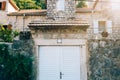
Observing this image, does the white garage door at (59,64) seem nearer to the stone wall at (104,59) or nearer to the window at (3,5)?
the stone wall at (104,59)

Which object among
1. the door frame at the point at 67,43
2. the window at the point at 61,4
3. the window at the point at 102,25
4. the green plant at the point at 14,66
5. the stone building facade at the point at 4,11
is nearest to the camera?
the green plant at the point at 14,66

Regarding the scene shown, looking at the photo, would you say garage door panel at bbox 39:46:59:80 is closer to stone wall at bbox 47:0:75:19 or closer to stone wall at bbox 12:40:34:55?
stone wall at bbox 12:40:34:55

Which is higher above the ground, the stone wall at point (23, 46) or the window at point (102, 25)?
the window at point (102, 25)

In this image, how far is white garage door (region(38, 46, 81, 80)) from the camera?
1145 centimetres

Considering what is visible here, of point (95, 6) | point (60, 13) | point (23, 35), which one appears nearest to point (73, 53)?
point (23, 35)

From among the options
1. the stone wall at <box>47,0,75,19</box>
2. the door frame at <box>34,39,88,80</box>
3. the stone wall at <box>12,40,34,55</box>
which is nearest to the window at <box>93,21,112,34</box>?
the stone wall at <box>47,0,75,19</box>

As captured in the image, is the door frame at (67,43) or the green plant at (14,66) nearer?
the green plant at (14,66)

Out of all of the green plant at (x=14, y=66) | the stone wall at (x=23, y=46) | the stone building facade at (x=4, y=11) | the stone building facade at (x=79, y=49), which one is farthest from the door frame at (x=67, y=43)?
the stone building facade at (x=4, y=11)

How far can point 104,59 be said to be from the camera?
36.8 feet

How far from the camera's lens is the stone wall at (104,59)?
1107cm

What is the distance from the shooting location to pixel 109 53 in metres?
11.2

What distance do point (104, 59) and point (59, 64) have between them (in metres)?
2.17

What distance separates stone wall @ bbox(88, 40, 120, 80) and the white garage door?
77 centimetres

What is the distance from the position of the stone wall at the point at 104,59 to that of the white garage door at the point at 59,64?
769 millimetres
